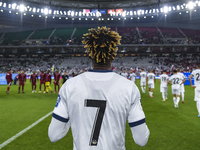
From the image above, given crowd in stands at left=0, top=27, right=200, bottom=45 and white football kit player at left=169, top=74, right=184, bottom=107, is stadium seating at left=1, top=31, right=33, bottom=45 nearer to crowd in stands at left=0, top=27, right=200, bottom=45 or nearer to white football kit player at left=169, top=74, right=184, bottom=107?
crowd in stands at left=0, top=27, right=200, bottom=45

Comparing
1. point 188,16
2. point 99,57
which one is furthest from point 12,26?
point 99,57

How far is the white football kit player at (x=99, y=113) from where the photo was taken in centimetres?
155

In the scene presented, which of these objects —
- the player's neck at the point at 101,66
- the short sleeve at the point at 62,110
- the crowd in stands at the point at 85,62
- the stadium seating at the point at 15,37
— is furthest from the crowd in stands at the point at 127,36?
the short sleeve at the point at 62,110

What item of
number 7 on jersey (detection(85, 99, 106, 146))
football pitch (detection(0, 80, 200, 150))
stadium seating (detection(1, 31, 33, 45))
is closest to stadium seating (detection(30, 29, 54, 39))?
stadium seating (detection(1, 31, 33, 45))

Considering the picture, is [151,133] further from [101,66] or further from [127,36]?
[127,36]

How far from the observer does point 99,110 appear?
156cm

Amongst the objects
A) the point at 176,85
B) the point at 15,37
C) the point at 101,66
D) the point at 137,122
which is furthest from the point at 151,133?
the point at 15,37

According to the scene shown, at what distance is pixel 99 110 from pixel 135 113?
328 millimetres

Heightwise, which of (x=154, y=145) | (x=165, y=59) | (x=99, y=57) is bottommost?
(x=154, y=145)

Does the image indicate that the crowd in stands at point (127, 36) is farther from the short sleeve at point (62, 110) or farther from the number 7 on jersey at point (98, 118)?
the number 7 on jersey at point (98, 118)

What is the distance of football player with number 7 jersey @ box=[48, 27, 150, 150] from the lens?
1551 millimetres

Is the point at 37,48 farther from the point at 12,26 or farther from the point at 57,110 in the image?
the point at 57,110

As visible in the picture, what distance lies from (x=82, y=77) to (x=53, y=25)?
62311 millimetres

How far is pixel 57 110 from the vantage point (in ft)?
5.26
